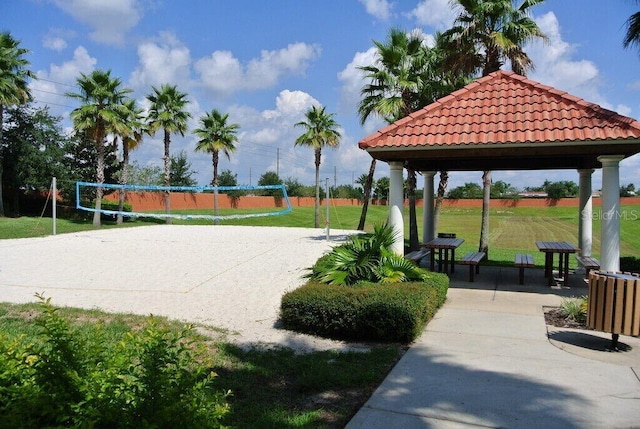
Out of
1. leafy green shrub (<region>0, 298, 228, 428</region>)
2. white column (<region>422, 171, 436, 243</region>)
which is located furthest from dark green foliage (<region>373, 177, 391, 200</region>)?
leafy green shrub (<region>0, 298, 228, 428</region>)

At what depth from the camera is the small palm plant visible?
25.3ft

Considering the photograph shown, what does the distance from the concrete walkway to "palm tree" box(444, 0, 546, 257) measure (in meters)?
8.86

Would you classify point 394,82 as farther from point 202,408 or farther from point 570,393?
point 202,408

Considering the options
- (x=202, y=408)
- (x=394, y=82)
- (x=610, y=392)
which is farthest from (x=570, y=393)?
(x=394, y=82)

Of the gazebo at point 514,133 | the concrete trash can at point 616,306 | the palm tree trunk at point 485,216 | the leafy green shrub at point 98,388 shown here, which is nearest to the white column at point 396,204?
the gazebo at point 514,133

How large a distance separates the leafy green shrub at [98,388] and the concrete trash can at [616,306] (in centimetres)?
486

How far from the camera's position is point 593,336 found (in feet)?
21.2

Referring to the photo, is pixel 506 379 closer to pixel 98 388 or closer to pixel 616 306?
pixel 616 306

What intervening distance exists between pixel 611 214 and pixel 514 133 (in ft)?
7.18

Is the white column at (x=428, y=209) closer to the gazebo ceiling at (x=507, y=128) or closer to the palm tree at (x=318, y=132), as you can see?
the gazebo ceiling at (x=507, y=128)

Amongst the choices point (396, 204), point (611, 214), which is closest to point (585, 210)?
point (611, 214)

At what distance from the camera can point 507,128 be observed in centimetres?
852

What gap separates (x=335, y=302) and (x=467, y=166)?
7921mm

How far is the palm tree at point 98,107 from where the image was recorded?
27797 millimetres
